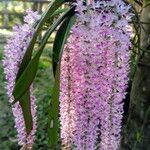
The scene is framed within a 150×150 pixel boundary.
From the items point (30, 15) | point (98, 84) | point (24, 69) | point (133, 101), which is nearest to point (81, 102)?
point (98, 84)

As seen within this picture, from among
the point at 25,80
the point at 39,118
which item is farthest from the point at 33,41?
the point at 39,118

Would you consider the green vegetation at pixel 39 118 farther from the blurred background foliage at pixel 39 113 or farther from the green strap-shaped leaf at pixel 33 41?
the green strap-shaped leaf at pixel 33 41

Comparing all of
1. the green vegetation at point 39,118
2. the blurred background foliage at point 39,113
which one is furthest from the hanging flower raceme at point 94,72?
the green vegetation at point 39,118

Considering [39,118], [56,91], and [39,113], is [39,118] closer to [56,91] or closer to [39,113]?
[39,113]

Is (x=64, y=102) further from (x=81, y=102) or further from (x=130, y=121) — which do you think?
(x=130, y=121)

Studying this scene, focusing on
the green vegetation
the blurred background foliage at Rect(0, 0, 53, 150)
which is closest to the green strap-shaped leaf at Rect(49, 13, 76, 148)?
the blurred background foliage at Rect(0, 0, 53, 150)

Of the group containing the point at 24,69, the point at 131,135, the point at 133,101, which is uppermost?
the point at 24,69

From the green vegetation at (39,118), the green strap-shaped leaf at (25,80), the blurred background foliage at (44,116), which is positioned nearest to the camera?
the green strap-shaped leaf at (25,80)
